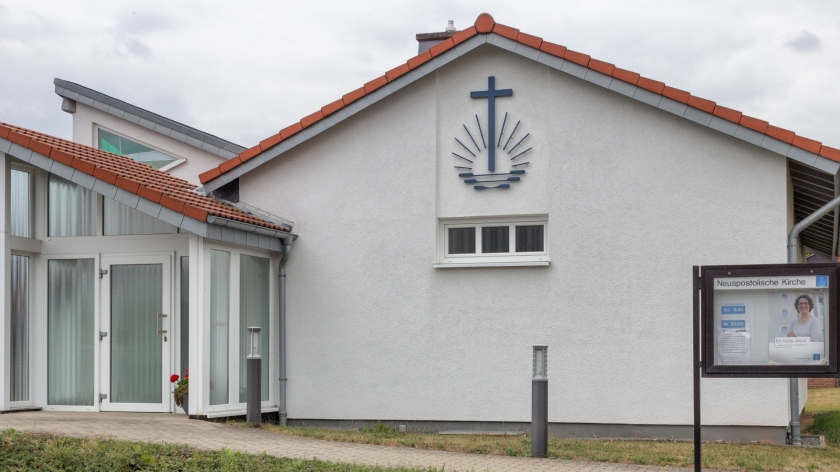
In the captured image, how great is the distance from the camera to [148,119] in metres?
18.9

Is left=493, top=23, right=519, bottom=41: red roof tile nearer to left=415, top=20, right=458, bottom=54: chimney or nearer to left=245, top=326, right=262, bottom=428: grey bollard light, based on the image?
left=415, top=20, right=458, bottom=54: chimney

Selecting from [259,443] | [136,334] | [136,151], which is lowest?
[259,443]

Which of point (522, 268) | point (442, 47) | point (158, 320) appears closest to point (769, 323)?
point (522, 268)

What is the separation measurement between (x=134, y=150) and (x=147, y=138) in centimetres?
42

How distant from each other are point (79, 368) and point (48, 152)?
10.1ft

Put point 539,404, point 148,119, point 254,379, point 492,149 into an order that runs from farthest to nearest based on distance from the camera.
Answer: point 148,119 → point 492,149 → point 254,379 → point 539,404

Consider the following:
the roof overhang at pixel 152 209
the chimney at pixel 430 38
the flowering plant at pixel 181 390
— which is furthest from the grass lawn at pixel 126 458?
the chimney at pixel 430 38

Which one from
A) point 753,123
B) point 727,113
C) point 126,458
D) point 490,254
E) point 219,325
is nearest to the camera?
point 126,458

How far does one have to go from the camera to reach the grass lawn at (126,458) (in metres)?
8.73

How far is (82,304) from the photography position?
43.7 feet

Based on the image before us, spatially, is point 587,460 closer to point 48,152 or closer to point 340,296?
point 340,296

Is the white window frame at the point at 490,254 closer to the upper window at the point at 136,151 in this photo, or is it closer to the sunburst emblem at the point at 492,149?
the sunburst emblem at the point at 492,149

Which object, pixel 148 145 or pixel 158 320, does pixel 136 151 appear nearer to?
pixel 148 145

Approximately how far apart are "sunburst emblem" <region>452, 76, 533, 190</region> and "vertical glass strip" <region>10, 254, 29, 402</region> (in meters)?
6.16
